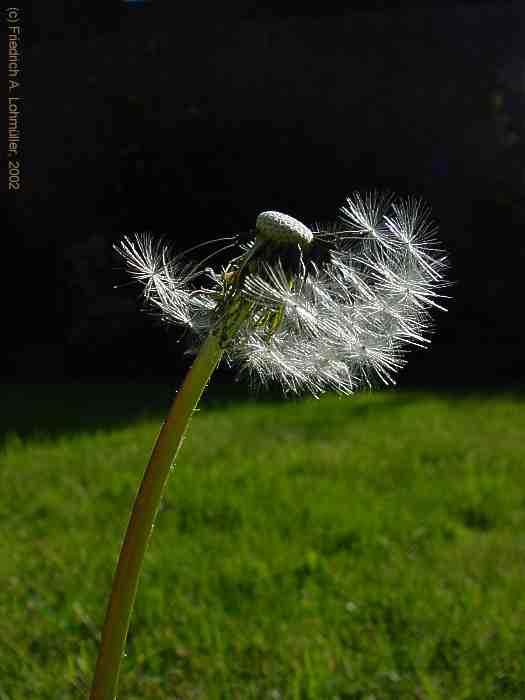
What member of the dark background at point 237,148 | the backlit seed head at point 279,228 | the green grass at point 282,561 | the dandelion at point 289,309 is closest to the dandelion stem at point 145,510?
the dandelion at point 289,309

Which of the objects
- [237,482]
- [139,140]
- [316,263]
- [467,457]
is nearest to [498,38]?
[139,140]

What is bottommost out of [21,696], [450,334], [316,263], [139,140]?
[21,696]

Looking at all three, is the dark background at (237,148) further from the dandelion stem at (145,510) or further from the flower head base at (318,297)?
the dandelion stem at (145,510)

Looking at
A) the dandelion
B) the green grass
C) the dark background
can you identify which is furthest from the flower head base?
the dark background

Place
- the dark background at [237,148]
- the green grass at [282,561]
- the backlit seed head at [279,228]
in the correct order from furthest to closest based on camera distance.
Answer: the dark background at [237,148]
the green grass at [282,561]
the backlit seed head at [279,228]

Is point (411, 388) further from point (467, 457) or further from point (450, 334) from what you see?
point (467, 457)

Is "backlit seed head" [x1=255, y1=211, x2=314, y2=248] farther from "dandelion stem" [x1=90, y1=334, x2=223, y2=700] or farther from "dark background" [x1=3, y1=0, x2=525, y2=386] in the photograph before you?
"dark background" [x1=3, y1=0, x2=525, y2=386]
